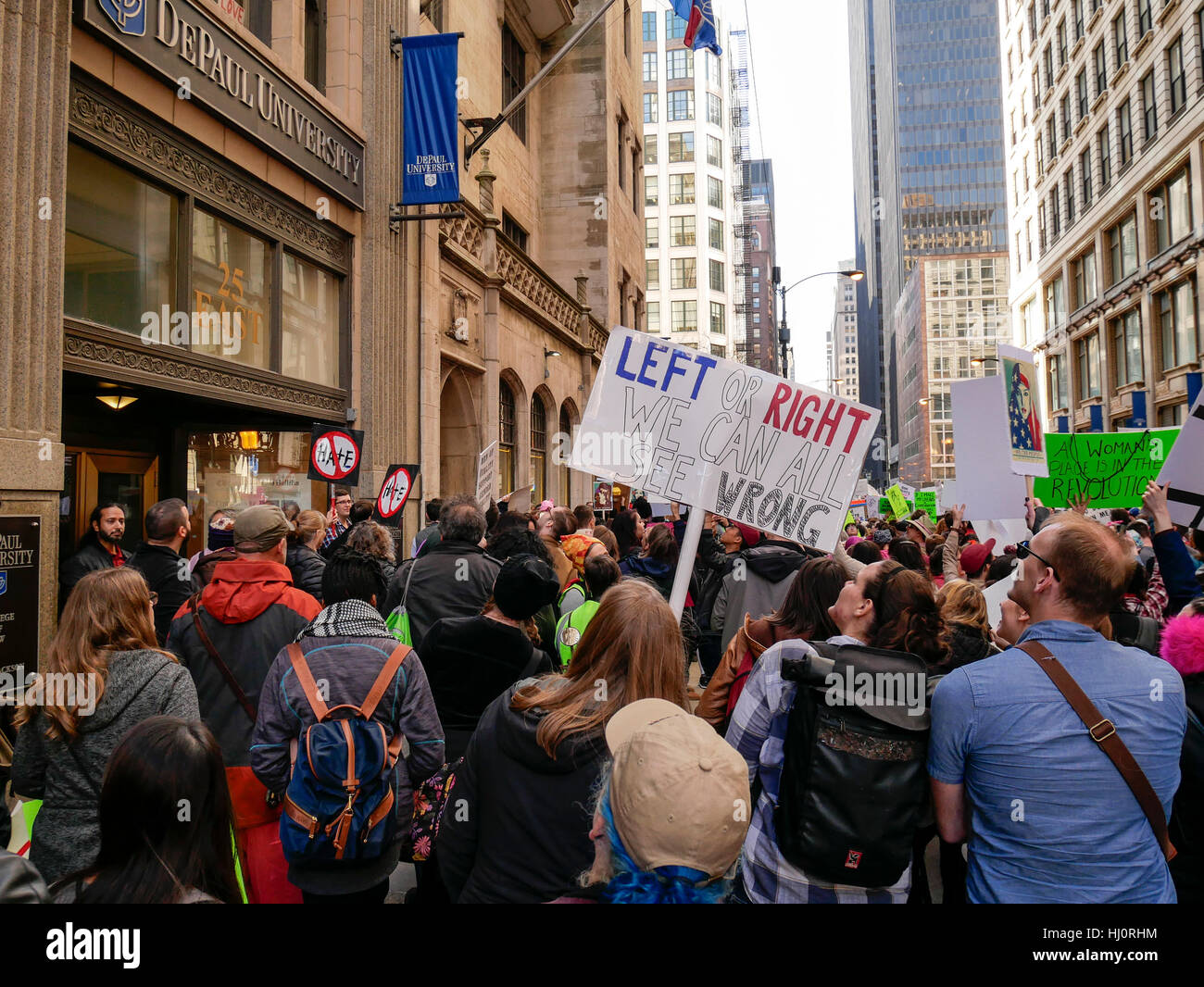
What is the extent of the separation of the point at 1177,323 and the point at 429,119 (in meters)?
30.7

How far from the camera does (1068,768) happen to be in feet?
7.66

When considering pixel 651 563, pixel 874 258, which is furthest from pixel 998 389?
pixel 874 258

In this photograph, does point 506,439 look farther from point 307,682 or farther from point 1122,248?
point 1122,248

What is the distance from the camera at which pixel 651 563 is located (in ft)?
25.2

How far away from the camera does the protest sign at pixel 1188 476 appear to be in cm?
527

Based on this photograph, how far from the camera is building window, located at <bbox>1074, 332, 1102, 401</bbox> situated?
1612 inches

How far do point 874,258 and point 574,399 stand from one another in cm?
18440

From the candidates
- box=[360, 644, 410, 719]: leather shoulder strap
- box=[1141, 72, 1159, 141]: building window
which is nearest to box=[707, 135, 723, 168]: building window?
box=[1141, 72, 1159, 141]: building window

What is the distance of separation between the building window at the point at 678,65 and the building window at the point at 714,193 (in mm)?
8944

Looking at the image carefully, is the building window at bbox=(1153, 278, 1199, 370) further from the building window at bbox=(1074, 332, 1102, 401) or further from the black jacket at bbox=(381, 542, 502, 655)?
the black jacket at bbox=(381, 542, 502, 655)

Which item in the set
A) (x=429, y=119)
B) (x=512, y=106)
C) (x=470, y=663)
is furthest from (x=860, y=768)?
(x=512, y=106)

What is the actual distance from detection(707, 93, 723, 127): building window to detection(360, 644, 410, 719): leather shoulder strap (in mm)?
77387

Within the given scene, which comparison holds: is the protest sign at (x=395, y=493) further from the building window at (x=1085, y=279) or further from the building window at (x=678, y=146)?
the building window at (x=678, y=146)

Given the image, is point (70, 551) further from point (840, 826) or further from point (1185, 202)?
point (1185, 202)
